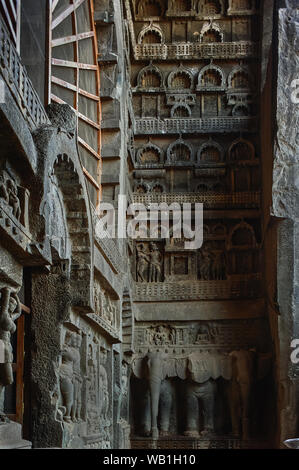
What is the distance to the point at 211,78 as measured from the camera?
16.5m

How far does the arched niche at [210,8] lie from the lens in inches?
656

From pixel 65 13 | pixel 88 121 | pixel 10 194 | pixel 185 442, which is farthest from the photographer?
pixel 185 442

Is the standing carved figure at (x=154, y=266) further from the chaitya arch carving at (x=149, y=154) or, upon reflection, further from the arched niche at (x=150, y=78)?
the arched niche at (x=150, y=78)

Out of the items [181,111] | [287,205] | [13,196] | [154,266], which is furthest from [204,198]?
[13,196]

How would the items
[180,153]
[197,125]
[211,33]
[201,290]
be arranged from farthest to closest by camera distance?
[211,33] → [180,153] → [197,125] → [201,290]

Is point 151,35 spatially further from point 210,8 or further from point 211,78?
point 211,78

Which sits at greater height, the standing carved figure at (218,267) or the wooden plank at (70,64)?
the wooden plank at (70,64)

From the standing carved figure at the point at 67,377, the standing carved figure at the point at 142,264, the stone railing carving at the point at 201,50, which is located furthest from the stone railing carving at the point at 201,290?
the standing carved figure at the point at 67,377

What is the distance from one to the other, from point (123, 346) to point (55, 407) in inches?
235

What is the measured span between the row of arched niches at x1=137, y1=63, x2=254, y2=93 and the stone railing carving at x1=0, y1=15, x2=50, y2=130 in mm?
8887

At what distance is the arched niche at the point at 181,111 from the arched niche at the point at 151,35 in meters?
1.42

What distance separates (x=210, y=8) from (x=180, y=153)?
3.24 meters

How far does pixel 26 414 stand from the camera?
855 cm

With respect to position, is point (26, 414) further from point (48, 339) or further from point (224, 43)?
point (224, 43)
